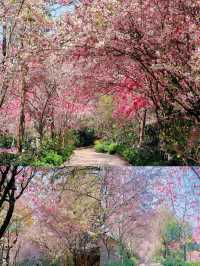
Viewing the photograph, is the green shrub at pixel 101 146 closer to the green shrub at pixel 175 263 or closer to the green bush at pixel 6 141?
the green bush at pixel 6 141

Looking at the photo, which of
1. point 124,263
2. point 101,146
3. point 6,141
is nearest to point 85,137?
point 101,146

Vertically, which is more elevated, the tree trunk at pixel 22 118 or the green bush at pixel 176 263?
the tree trunk at pixel 22 118

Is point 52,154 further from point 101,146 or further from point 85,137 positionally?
point 101,146

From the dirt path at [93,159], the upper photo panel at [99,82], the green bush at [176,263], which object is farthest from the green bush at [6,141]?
the green bush at [176,263]

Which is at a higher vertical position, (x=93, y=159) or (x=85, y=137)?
(x=85, y=137)

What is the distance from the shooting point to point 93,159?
399 cm

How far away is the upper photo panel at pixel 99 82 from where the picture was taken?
2.99m

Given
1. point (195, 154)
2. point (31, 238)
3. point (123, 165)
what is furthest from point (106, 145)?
point (31, 238)

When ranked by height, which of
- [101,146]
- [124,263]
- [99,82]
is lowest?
[124,263]

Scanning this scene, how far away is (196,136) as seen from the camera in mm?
3543

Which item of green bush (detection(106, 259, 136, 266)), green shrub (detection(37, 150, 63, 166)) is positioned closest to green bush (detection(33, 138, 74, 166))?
green shrub (detection(37, 150, 63, 166))

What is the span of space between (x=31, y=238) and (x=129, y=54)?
189cm

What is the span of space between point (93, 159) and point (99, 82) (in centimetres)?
75

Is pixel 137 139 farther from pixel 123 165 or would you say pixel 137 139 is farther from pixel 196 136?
pixel 196 136
